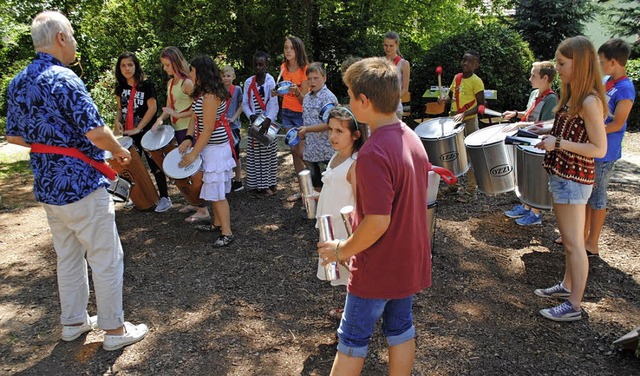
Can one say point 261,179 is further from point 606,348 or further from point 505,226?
point 606,348

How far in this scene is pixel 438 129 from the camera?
5410 mm

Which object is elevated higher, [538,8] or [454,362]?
[538,8]

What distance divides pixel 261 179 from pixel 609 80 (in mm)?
3975

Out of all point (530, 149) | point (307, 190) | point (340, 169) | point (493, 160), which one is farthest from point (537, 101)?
point (307, 190)

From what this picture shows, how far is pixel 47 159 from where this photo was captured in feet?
9.99

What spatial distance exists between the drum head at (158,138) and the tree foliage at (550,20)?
448 inches

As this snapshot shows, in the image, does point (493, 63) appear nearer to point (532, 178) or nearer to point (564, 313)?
point (532, 178)

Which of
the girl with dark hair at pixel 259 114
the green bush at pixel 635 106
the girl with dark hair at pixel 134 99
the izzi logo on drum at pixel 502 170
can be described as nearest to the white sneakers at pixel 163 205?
the girl with dark hair at pixel 134 99

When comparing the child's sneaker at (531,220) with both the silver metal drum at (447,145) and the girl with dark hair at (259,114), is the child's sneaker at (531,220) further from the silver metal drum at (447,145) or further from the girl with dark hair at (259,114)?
the girl with dark hair at (259,114)

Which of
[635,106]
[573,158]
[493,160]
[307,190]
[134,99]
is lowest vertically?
[635,106]

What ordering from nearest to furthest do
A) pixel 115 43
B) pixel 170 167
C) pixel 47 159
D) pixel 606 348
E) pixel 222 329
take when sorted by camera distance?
pixel 47 159 < pixel 606 348 < pixel 222 329 < pixel 170 167 < pixel 115 43

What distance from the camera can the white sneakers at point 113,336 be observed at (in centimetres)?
339

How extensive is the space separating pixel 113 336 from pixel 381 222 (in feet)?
7.25

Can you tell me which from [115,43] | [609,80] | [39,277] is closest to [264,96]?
[39,277]
